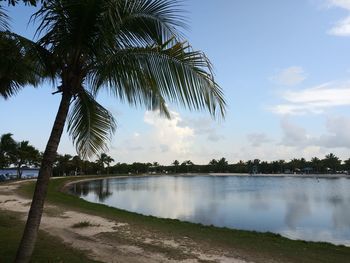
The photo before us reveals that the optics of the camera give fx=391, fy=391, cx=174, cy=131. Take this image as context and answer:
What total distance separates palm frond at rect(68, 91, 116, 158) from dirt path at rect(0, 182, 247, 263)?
229 centimetres

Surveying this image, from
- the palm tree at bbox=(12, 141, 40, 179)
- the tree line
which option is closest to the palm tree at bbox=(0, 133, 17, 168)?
the palm tree at bbox=(12, 141, 40, 179)

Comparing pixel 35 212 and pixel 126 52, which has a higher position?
pixel 126 52

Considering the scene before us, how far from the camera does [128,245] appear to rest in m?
9.11

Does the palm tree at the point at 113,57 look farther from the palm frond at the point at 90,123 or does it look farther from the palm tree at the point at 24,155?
the palm tree at the point at 24,155

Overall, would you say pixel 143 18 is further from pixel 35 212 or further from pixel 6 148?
pixel 6 148

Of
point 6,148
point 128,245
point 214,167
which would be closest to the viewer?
point 128,245

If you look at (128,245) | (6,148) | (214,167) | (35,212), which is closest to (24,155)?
(6,148)

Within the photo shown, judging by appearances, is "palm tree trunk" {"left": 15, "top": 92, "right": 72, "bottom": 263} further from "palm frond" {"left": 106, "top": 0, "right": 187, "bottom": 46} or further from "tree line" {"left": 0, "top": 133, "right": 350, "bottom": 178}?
"tree line" {"left": 0, "top": 133, "right": 350, "bottom": 178}

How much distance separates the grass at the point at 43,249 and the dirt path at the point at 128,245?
0.33 m

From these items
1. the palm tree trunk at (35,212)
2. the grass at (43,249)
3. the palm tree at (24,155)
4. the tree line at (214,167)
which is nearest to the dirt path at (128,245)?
the grass at (43,249)

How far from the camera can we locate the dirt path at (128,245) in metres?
7.98

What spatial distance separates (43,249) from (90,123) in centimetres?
292

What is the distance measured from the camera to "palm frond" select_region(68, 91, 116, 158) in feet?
22.8

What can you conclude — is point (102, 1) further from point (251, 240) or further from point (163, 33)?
point (251, 240)
